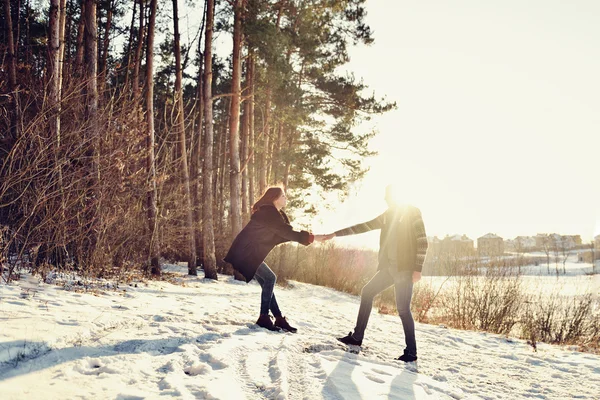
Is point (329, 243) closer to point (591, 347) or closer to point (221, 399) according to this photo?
point (591, 347)

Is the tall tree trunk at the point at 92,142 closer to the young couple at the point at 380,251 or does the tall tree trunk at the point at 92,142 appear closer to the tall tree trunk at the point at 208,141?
the young couple at the point at 380,251

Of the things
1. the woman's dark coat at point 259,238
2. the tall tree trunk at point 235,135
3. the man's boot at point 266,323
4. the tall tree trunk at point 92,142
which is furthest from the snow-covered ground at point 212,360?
the tall tree trunk at point 235,135

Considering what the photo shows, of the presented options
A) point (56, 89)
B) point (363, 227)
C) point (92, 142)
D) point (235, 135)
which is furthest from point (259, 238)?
point (235, 135)

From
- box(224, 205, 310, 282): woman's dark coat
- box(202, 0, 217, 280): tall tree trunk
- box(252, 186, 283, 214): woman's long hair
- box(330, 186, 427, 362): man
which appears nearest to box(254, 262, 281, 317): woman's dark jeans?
box(224, 205, 310, 282): woman's dark coat

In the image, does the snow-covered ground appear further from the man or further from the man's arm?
the man's arm

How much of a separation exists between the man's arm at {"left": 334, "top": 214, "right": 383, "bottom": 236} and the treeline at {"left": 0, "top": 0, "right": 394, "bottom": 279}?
3840mm

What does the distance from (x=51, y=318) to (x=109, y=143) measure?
3.59 m

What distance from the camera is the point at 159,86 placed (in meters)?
23.5

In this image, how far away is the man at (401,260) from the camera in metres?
4.72

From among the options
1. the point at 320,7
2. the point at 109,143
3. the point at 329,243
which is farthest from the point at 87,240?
the point at 329,243

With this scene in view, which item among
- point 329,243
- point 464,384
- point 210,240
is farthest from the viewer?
point 329,243

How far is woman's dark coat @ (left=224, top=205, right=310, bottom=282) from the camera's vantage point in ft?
16.5

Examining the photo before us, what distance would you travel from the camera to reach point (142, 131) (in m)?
7.60

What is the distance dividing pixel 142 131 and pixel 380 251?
5150mm
